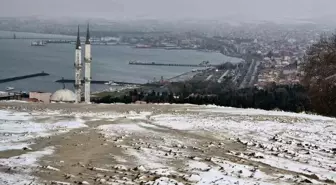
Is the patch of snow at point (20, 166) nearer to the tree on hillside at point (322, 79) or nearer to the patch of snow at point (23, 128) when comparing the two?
the patch of snow at point (23, 128)

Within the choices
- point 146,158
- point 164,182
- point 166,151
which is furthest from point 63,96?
point 164,182

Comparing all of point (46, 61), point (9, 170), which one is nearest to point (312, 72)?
point (9, 170)

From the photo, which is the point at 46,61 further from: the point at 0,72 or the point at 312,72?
the point at 312,72

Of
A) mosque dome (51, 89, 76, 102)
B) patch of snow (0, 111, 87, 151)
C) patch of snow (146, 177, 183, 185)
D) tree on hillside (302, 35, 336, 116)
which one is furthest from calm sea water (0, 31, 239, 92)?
patch of snow (146, 177, 183, 185)

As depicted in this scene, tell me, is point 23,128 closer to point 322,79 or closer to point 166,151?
point 166,151

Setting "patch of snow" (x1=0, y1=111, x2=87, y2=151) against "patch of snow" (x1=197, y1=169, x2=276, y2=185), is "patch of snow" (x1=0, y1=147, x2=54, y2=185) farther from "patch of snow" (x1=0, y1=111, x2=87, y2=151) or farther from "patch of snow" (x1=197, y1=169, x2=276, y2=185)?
"patch of snow" (x1=197, y1=169, x2=276, y2=185)

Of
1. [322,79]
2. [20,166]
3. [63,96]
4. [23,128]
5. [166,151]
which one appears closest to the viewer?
[20,166]
